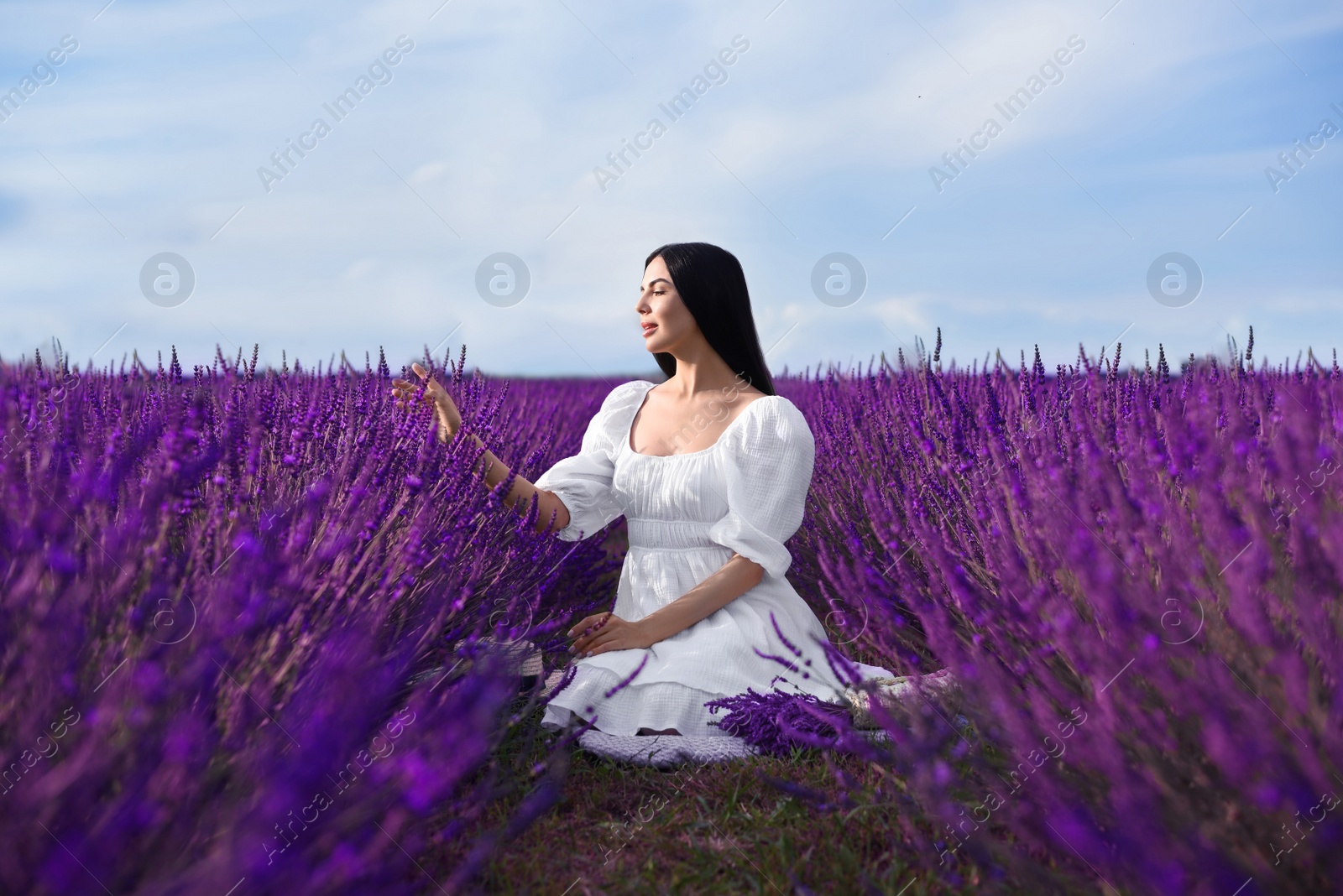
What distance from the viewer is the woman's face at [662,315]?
266cm

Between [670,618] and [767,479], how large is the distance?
0.43 metres

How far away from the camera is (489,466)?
109 inches

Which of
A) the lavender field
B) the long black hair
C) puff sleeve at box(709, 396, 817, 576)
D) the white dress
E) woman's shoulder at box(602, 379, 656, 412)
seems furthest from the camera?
woman's shoulder at box(602, 379, 656, 412)

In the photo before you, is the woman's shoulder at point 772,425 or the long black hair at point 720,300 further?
the long black hair at point 720,300

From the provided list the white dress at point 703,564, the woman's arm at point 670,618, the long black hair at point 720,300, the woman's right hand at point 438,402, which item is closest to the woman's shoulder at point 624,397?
the white dress at point 703,564

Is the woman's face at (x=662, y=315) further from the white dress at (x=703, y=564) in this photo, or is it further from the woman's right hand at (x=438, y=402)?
the woman's right hand at (x=438, y=402)

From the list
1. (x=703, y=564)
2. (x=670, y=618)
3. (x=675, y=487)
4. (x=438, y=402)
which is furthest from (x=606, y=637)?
(x=438, y=402)

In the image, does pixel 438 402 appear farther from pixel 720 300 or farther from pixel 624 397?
pixel 720 300

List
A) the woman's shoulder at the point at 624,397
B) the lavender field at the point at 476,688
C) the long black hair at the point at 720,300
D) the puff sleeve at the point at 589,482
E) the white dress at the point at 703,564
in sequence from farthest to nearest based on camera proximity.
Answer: the woman's shoulder at the point at 624,397 < the puff sleeve at the point at 589,482 < the long black hair at the point at 720,300 < the white dress at the point at 703,564 < the lavender field at the point at 476,688

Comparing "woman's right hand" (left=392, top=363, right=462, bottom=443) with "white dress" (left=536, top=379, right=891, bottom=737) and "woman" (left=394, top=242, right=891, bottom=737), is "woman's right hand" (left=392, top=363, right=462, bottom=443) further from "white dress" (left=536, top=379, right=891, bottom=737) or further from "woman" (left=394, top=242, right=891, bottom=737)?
"white dress" (left=536, top=379, right=891, bottom=737)

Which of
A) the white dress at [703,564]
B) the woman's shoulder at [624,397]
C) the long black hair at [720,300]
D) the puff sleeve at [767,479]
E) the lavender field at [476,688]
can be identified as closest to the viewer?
the lavender field at [476,688]

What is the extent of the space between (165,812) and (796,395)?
20.4 feet

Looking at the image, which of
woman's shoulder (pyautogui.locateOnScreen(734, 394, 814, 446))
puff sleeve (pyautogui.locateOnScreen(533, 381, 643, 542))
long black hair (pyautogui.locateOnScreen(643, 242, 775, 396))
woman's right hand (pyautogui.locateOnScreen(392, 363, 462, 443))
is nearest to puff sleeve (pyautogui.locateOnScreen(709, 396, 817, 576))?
woman's shoulder (pyautogui.locateOnScreen(734, 394, 814, 446))

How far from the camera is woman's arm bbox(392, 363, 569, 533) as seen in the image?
2.67 m
